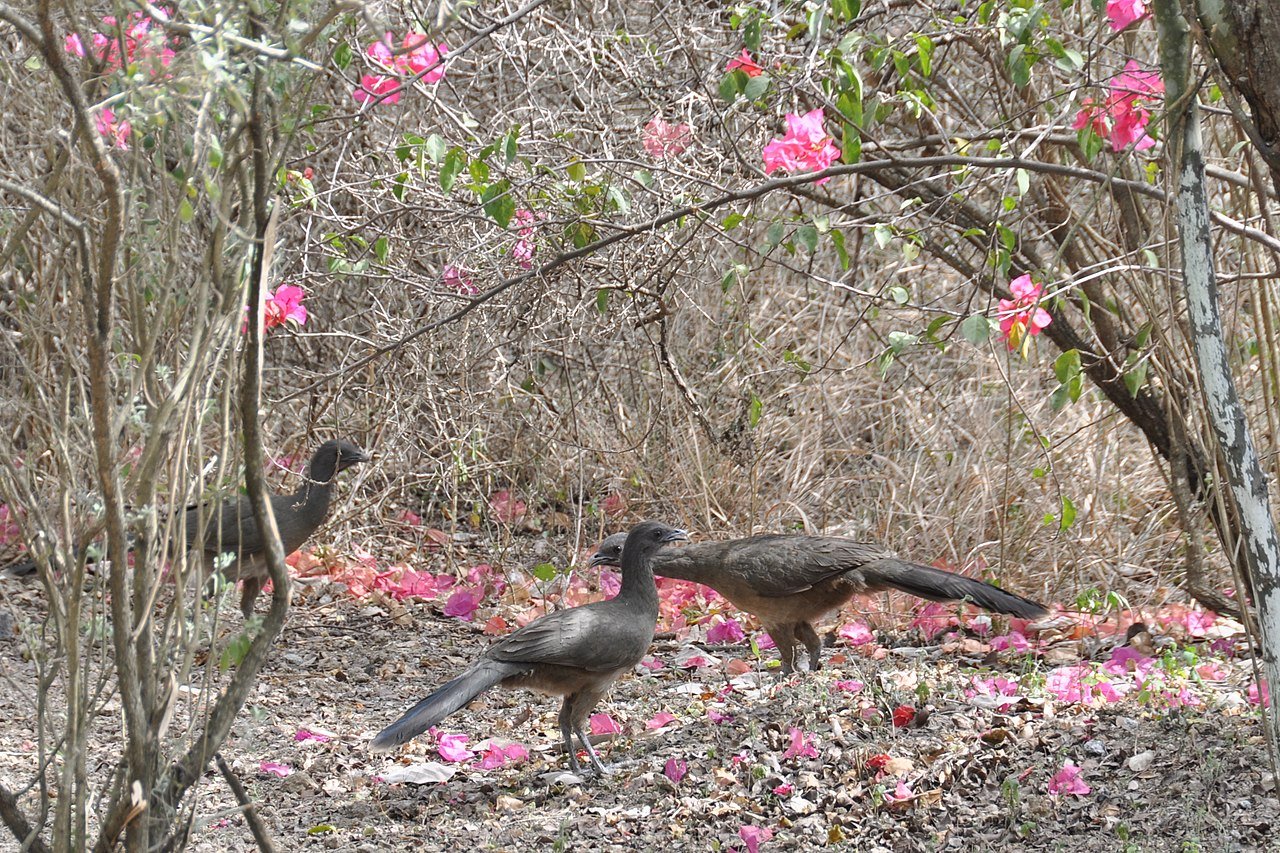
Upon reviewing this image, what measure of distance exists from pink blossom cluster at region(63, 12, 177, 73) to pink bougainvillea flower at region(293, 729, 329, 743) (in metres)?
2.71

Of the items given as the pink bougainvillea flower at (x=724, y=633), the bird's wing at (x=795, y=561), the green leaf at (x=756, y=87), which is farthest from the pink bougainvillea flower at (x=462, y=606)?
the green leaf at (x=756, y=87)

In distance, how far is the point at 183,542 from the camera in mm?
2803

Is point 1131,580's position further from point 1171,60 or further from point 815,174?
point 1171,60

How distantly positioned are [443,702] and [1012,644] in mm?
2587

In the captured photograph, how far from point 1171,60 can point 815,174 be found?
1.44m

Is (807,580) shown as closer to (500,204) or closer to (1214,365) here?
(500,204)

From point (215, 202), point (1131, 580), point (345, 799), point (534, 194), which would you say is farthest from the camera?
point (1131, 580)

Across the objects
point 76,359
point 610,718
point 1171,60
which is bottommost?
point 610,718

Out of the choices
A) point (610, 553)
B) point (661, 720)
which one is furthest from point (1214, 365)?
point (610, 553)

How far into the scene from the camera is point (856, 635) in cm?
645

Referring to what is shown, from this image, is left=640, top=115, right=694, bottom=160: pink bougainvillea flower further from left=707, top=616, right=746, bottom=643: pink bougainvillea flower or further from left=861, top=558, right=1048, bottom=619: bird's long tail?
left=707, top=616, right=746, bottom=643: pink bougainvillea flower

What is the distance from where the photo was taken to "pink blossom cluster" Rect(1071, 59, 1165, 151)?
381 centimetres

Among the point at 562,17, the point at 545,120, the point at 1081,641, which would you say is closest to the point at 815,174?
the point at 545,120

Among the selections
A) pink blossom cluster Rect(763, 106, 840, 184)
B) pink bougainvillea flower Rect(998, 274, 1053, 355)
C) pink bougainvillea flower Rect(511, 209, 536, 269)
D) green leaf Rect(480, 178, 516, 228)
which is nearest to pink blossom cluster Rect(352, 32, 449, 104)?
green leaf Rect(480, 178, 516, 228)
